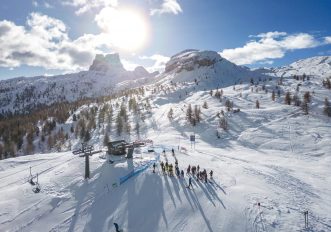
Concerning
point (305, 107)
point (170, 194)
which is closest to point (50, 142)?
point (305, 107)

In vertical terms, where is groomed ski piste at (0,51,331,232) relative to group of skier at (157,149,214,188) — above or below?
below

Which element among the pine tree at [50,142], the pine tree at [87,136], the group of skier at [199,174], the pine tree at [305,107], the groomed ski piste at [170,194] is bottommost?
the pine tree at [50,142]

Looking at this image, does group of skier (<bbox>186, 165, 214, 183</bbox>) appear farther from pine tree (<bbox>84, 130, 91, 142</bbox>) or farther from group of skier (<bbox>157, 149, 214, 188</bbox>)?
pine tree (<bbox>84, 130, 91, 142</bbox>)

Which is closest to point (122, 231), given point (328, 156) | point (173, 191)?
point (173, 191)

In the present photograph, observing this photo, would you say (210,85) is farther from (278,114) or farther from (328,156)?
(328,156)

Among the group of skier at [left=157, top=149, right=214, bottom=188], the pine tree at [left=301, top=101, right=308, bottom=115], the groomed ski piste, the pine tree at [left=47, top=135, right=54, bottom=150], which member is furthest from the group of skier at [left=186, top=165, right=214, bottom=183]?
the pine tree at [left=47, top=135, right=54, bottom=150]

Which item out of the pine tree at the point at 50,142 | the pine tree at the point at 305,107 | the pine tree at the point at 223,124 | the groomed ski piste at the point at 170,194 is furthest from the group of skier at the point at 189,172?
the pine tree at the point at 50,142

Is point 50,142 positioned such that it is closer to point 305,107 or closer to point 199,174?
point 305,107

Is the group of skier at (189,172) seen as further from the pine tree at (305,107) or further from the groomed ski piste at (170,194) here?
the pine tree at (305,107)

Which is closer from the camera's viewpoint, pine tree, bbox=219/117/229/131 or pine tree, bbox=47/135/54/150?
pine tree, bbox=219/117/229/131

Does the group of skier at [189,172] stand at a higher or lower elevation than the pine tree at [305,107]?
lower

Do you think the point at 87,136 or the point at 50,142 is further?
the point at 50,142
